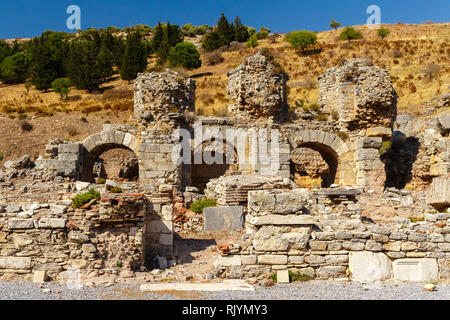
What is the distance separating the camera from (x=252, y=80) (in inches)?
614

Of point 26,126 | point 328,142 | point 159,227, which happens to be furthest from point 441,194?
point 26,126

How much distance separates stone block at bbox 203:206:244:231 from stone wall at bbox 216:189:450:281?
386cm

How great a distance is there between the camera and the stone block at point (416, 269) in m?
6.08

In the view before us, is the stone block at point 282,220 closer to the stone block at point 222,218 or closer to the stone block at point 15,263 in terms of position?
the stone block at point 15,263

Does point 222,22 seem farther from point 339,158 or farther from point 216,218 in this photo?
point 216,218

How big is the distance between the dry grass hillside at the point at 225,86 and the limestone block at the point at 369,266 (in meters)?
11.5

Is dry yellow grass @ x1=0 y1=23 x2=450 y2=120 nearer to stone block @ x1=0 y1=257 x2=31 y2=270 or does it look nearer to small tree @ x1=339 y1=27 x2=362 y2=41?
small tree @ x1=339 y1=27 x2=362 y2=41

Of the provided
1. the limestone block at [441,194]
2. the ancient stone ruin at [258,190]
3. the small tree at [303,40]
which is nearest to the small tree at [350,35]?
the small tree at [303,40]

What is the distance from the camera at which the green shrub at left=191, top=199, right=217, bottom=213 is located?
11070 mm

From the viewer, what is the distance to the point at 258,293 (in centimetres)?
537

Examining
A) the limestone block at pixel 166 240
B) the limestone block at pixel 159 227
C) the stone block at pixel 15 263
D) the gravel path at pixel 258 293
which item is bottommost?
the gravel path at pixel 258 293

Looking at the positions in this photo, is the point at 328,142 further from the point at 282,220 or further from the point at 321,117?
the point at 282,220
